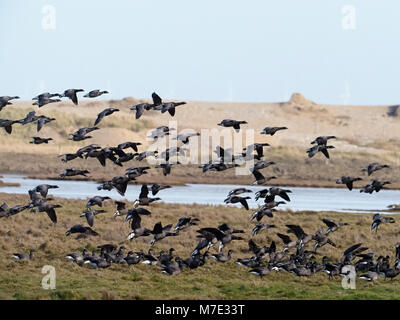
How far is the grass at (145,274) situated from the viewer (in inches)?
950

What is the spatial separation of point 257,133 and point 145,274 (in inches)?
4938

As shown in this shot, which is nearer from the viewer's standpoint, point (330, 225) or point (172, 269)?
point (172, 269)

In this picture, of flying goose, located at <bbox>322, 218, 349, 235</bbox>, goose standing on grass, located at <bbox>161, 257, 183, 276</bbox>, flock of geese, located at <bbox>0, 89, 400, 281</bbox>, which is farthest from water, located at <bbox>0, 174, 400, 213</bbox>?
goose standing on grass, located at <bbox>161, 257, 183, 276</bbox>

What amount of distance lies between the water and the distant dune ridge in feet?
40.2

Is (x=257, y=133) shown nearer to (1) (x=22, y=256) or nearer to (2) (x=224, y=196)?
(2) (x=224, y=196)

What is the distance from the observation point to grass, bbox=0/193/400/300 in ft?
79.2

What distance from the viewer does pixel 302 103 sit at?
187 metres

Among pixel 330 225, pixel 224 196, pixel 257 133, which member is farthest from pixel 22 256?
pixel 257 133

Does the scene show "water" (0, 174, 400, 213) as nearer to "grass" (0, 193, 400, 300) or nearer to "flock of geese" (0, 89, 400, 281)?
"grass" (0, 193, 400, 300)

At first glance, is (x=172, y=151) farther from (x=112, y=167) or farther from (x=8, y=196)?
(x=112, y=167)

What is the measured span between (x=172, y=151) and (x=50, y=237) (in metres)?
8.82

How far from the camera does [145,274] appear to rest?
2722 centimetres

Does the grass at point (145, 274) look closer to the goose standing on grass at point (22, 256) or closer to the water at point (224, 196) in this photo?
the goose standing on grass at point (22, 256)

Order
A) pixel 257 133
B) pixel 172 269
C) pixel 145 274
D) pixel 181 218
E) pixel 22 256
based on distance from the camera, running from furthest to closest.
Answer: pixel 257 133 → pixel 22 256 → pixel 145 274 → pixel 172 269 → pixel 181 218
